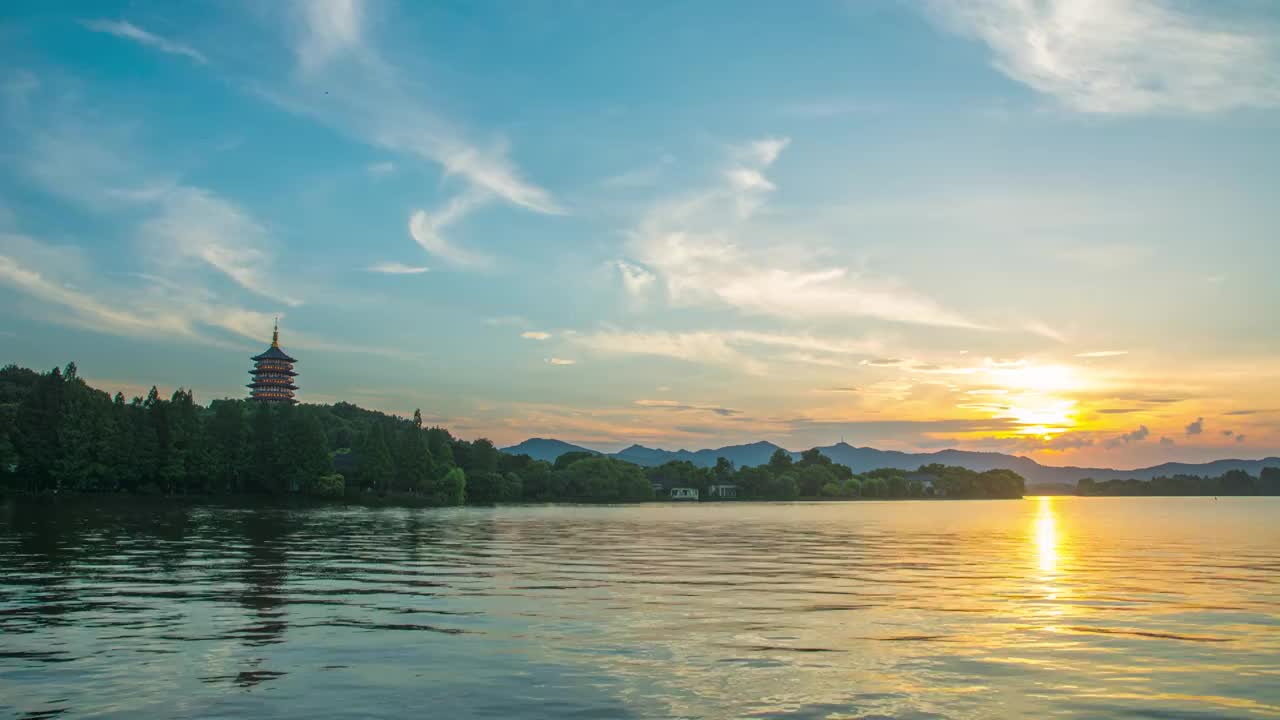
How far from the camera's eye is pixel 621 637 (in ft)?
70.2

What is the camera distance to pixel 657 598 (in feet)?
95.3

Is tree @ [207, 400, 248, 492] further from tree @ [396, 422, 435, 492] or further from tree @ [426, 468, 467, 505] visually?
tree @ [426, 468, 467, 505]

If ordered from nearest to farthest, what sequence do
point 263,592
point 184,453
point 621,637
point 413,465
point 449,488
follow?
1. point 621,637
2. point 263,592
3. point 184,453
4. point 413,465
5. point 449,488

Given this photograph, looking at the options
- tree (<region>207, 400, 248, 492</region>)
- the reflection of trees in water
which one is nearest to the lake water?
the reflection of trees in water

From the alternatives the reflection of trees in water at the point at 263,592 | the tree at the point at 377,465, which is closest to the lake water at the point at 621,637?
the reflection of trees in water at the point at 263,592

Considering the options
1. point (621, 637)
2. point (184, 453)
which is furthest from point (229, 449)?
point (621, 637)

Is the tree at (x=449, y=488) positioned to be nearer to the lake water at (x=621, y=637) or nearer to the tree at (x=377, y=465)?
the tree at (x=377, y=465)

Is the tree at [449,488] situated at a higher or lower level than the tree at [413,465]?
lower

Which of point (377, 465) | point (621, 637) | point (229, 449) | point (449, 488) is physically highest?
point (229, 449)

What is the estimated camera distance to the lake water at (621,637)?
50.3 feet

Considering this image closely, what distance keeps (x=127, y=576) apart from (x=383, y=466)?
120858 millimetres

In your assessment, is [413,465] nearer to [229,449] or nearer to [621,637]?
[229,449]

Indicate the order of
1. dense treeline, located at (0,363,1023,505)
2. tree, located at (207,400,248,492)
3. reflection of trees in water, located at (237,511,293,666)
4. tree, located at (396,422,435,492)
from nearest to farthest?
reflection of trees in water, located at (237,511,293,666) → dense treeline, located at (0,363,1023,505) → tree, located at (207,400,248,492) → tree, located at (396,422,435,492)

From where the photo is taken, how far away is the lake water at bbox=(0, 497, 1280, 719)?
603 inches
